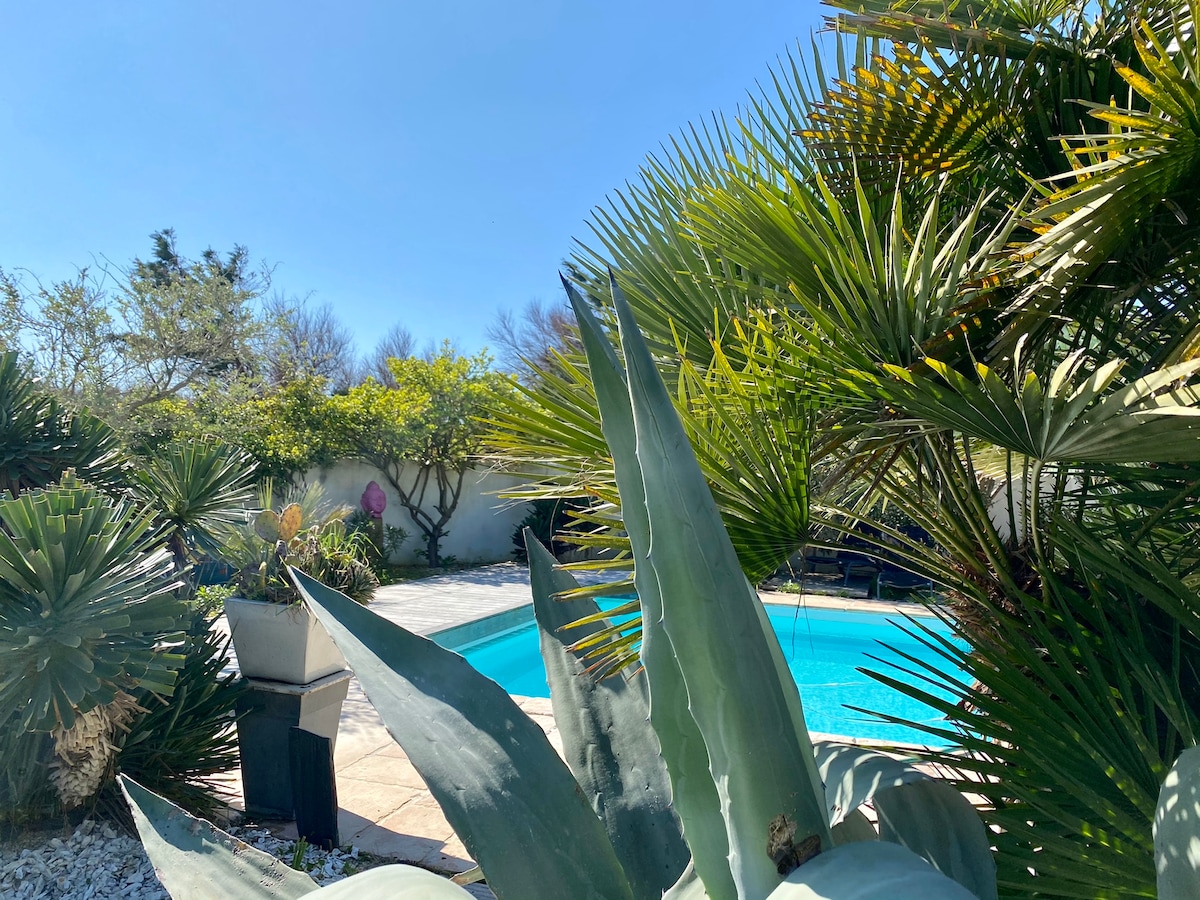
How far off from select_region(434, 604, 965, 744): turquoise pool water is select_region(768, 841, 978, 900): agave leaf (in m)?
6.44

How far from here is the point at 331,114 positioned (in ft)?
52.3

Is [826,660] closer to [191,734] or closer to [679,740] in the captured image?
[191,734]

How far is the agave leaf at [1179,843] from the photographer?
56 cm

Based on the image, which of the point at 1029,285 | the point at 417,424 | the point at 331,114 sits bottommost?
the point at 1029,285

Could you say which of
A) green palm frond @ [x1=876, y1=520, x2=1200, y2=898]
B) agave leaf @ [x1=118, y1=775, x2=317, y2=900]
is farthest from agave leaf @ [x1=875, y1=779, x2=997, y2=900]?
agave leaf @ [x1=118, y1=775, x2=317, y2=900]

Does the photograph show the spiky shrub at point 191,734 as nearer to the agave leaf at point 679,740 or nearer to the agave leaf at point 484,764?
the agave leaf at point 484,764

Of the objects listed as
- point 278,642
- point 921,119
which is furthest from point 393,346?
point 921,119

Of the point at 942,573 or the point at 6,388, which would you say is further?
the point at 6,388

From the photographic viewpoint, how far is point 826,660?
363 inches

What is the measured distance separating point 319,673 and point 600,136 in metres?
12.7

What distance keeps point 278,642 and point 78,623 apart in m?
1.21

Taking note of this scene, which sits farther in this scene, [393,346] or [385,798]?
[393,346]

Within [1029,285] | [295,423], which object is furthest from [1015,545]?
[295,423]

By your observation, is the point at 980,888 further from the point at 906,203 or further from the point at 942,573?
the point at 906,203
